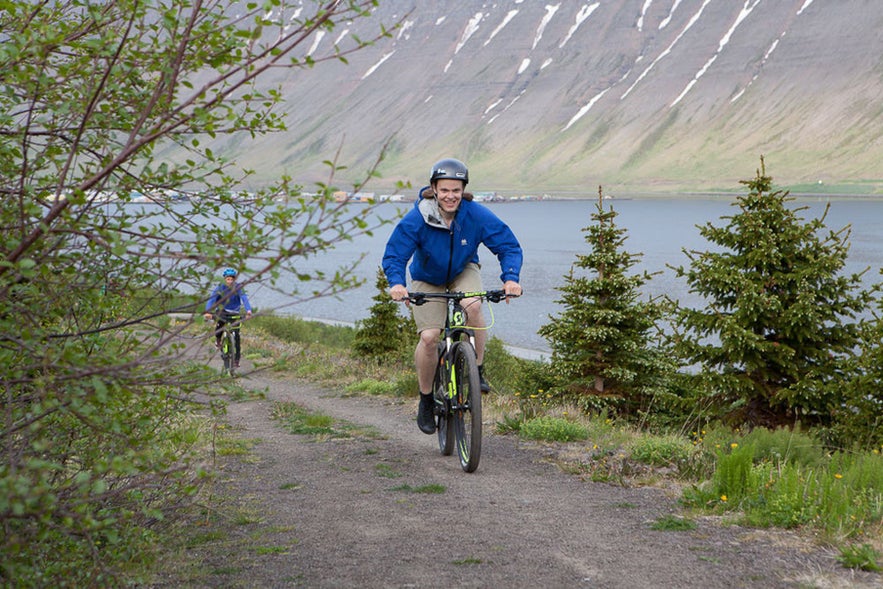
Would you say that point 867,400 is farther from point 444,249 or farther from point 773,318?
point 444,249

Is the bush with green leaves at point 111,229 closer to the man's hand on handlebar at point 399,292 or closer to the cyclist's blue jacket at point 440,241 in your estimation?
the man's hand on handlebar at point 399,292

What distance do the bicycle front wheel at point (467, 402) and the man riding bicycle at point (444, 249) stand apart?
222mm

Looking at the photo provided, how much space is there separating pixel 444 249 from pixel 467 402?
1.34m

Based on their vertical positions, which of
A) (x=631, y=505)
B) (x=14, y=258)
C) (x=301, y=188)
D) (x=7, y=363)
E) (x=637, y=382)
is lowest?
(x=637, y=382)

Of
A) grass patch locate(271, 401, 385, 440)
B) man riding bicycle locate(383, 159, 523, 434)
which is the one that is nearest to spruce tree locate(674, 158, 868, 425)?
grass patch locate(271, 401, 385, 440)

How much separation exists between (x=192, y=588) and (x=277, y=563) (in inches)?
23.1

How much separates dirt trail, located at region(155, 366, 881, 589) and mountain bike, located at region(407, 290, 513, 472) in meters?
0.22

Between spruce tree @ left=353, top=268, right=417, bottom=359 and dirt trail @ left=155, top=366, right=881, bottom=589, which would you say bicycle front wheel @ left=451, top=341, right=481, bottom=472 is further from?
spruce tree @ left=353, top=268, right=417, bottom=359

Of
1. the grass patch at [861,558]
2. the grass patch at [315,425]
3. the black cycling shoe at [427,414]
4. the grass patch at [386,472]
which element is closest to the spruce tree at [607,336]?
the grass patch at [315,425]

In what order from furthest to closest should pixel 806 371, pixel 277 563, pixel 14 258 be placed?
pixel 806 371 → pixel 277 563 → pixel 14 258

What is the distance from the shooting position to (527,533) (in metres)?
5.55

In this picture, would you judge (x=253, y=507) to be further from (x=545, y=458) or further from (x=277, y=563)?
(x=545, y=458)

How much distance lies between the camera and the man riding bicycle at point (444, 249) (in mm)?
7387

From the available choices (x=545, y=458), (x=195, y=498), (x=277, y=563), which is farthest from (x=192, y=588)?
(x=545, y=458)
